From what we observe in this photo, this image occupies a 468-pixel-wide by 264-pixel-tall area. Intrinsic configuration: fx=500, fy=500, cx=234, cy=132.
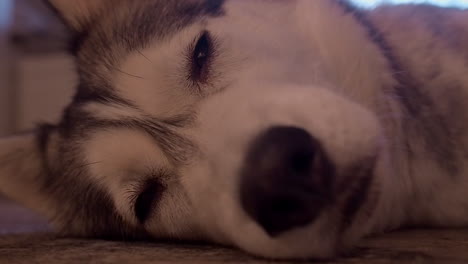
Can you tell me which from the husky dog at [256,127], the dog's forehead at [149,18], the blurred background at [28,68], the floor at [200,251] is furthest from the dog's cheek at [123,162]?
the blurred background at [28,68]

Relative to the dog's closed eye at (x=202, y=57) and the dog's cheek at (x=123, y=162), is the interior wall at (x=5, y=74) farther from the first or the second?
the dog's closed eye at (x=202, y=57)

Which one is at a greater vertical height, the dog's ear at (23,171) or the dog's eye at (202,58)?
the dog's eye at (202,58)

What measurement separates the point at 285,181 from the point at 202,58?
2.24 feet

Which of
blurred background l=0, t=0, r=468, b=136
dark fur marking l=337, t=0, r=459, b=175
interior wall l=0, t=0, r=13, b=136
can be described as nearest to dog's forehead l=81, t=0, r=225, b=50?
dark fur marking l=337, t=0, r=459, b=175

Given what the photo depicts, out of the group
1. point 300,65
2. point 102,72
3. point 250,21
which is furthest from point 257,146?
point 102,72

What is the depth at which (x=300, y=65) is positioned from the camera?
141cm

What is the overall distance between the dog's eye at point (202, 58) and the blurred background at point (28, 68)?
4215mm

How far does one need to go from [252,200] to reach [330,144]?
0.21m

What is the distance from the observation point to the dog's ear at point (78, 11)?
Answer: 6.42ft

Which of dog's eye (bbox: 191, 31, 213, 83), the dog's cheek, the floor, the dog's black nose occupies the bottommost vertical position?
the floor

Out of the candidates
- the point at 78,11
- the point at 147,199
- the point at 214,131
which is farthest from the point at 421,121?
the point at 78,11

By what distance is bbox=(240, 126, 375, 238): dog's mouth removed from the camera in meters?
0.97

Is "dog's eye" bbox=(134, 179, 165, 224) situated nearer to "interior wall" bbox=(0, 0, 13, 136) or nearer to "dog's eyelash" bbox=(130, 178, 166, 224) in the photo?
"dog's eyelash" bbox=(130, 178, 166, 224)

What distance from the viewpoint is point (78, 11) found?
2.01 meters
